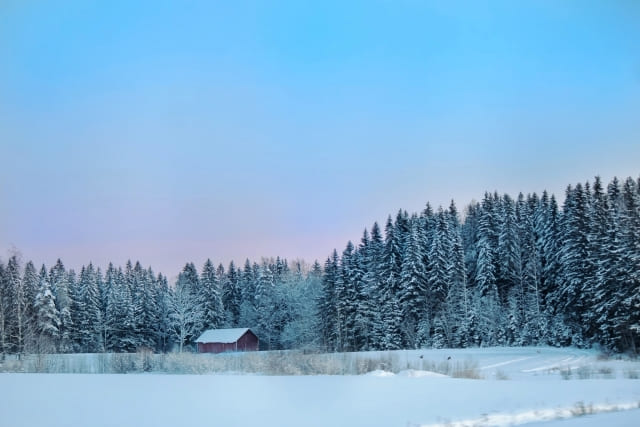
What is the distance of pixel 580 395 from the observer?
45.2ft

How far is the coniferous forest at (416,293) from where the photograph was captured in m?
39.3

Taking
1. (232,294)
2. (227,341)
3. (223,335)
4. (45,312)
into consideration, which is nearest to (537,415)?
(227,341)

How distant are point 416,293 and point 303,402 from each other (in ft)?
135

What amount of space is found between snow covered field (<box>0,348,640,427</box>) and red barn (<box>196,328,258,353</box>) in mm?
45661

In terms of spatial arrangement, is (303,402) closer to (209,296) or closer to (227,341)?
(227,341)

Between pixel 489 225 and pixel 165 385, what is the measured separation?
48137 mm

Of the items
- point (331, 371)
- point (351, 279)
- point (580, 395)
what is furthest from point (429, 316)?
point (580, 395)

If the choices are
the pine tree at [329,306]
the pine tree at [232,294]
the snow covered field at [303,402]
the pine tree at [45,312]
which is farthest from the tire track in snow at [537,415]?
the pine tree at [232,294]

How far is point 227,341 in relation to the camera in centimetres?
5888

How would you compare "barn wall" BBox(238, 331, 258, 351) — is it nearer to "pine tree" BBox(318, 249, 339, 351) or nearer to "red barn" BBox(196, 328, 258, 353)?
"red barn" BBox(196, 328, 258, 353)

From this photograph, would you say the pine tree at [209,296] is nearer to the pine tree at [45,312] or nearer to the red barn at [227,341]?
the red barn at [227,341]

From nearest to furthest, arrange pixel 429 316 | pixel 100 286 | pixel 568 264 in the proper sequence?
pixel 568 264
pixel 429 316
pixel 100 286

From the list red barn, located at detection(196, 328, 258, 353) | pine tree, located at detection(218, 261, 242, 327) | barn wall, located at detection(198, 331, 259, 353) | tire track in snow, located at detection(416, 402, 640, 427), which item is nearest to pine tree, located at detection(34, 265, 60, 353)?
red barn, located at detection(196, 328, 258, 353)

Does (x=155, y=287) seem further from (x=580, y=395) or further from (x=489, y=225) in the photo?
(x=580, y=395)
